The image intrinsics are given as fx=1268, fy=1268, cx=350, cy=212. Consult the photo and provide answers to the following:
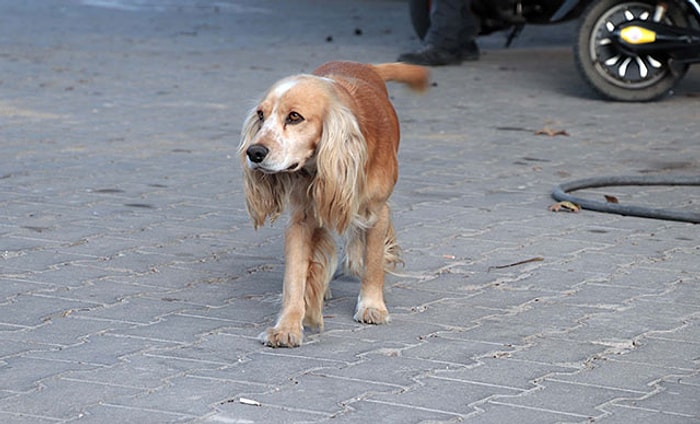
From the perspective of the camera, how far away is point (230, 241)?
582 centimetres

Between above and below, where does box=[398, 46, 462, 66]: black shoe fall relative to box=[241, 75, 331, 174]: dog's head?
below

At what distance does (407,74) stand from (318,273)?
1.20m

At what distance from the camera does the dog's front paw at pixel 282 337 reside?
4.21 m

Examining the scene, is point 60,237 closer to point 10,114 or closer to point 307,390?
point 307,390

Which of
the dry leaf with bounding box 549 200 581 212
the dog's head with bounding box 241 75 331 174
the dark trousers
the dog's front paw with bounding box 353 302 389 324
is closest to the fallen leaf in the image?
the dog's front paw with bounding box 353 302 389 324

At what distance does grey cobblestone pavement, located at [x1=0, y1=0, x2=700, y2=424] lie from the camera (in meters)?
3.73

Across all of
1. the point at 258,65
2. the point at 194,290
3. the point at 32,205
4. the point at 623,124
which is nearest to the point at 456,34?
the point at 258,65

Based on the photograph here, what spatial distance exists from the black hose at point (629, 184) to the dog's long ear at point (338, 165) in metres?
2.57

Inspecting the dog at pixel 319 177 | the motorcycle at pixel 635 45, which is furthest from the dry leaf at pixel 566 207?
the motorcycle at pixel 635 45

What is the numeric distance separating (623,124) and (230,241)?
4.47 metres

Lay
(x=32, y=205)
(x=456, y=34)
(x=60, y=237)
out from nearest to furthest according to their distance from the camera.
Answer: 1. (x=60, y=237)
2. (x=32, y=205)
3. (x=456, y=34)

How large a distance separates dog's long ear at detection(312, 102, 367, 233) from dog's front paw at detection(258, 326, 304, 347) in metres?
0.38

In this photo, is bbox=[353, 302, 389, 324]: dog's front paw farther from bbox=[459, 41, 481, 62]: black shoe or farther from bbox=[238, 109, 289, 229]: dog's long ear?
bbox=[459, 41, 481, 62]: black shoe

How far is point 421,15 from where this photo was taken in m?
12.8
